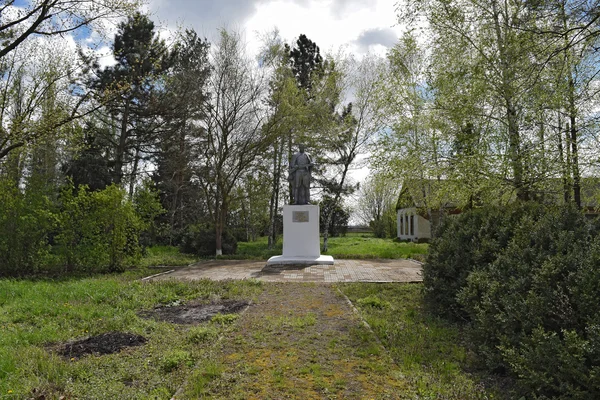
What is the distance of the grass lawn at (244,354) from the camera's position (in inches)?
134

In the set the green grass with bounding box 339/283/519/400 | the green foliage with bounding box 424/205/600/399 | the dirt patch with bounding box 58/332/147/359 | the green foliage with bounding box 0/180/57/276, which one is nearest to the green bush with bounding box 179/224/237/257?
the green foliage with bounding box 0/180/57/276

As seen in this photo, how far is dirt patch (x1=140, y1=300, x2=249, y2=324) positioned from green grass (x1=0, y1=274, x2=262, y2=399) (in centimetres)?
32

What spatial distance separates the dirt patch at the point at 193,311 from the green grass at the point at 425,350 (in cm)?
207

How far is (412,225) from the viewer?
30922mm

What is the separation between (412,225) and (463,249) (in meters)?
25.4

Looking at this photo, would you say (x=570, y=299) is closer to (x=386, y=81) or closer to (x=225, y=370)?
(x=225, y=370)

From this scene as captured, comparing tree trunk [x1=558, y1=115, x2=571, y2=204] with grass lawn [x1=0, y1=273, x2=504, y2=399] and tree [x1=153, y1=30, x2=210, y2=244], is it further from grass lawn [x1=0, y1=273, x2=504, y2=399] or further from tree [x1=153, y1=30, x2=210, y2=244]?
tree [x1=153, y1=30, x2=210, y2=244]

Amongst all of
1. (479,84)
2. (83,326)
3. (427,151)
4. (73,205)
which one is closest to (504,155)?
(479,84)

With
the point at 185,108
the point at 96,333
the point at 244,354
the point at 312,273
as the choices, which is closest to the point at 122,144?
the point at 185,108

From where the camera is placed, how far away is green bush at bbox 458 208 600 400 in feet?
9.09

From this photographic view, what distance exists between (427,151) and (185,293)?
7.51 m

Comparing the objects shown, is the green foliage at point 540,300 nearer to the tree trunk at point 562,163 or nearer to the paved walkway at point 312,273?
the tree trunk at point 562,163

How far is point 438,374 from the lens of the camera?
376 centimetres

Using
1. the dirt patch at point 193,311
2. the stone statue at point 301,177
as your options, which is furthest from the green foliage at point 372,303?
the stone statue at point 301,177
